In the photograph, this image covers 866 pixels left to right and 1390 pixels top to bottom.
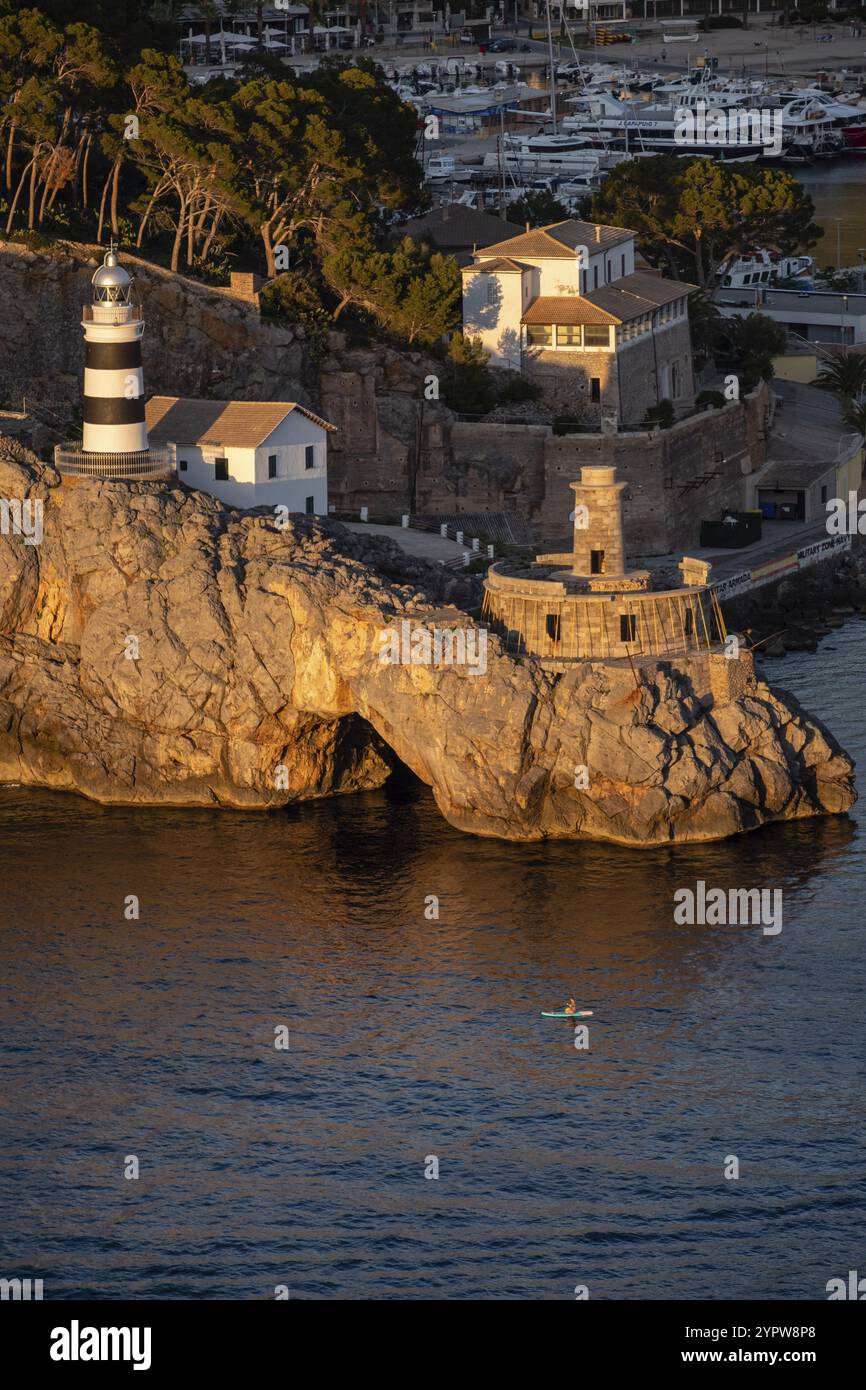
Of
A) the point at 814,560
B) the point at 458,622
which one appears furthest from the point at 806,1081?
the point at 814,560

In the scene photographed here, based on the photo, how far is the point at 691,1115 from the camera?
6838 centimetres

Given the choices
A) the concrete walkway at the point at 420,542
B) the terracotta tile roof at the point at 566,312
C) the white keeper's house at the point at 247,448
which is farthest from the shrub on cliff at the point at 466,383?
the white keeper's house at the point at 247,448

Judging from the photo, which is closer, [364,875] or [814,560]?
[364,875]

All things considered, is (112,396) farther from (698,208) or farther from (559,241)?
(698,208)

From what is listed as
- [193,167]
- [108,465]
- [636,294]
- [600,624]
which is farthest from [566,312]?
[600,624]

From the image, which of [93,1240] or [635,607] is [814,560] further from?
[93,1240]

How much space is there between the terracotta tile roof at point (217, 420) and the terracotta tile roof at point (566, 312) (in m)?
15.0

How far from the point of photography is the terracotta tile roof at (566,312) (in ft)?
364

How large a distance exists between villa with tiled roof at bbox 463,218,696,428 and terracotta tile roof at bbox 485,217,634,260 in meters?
0.04

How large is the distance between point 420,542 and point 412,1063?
113ft

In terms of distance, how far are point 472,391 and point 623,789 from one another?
29.7 metres

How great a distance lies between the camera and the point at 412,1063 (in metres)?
70.9

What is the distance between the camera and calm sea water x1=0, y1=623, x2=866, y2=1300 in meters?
63.0

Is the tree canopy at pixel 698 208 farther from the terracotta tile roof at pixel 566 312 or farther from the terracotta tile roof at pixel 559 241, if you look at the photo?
the terracotta tile roof at pixel 566 312
